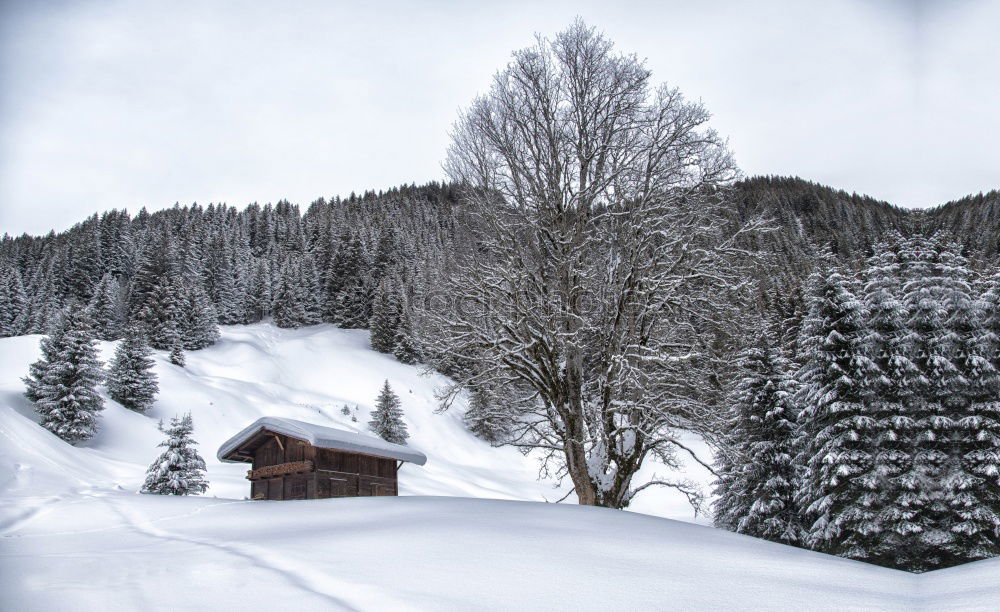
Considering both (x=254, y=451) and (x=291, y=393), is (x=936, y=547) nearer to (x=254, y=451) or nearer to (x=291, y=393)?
(x=254, y=451)

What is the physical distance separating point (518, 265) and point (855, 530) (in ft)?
47.6

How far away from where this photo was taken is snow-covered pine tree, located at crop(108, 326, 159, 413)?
4106 centimetres

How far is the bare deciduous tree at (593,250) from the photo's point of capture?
1184 centimetres

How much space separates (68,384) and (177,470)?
15.4 metres

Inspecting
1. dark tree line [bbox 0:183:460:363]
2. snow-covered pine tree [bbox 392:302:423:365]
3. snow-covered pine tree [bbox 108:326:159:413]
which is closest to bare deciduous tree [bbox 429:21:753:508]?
snow-covered pine tree [bbox 108:326:159:413]

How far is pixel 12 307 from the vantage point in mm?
74312

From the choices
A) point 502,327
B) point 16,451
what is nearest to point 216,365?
point 16,451

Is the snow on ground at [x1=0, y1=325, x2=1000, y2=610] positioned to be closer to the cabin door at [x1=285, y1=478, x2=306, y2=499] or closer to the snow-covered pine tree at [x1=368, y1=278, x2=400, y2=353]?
the cabin door at [x1=285, y1=478, x2=306, y2=499]

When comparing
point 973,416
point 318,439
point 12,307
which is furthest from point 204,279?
point 973,416

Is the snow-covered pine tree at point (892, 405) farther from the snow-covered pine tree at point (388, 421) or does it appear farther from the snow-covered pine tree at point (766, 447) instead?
the snow-covered pine tree at point (388, 421)

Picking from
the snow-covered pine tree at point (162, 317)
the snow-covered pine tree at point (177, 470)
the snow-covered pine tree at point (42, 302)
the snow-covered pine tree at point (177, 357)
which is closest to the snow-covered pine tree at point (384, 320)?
the snow-covered pine tree at point (162, 317)

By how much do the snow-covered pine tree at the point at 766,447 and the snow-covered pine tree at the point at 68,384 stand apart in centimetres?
3453

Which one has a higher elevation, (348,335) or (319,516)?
(348,335)

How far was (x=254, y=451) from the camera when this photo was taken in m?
23.5
